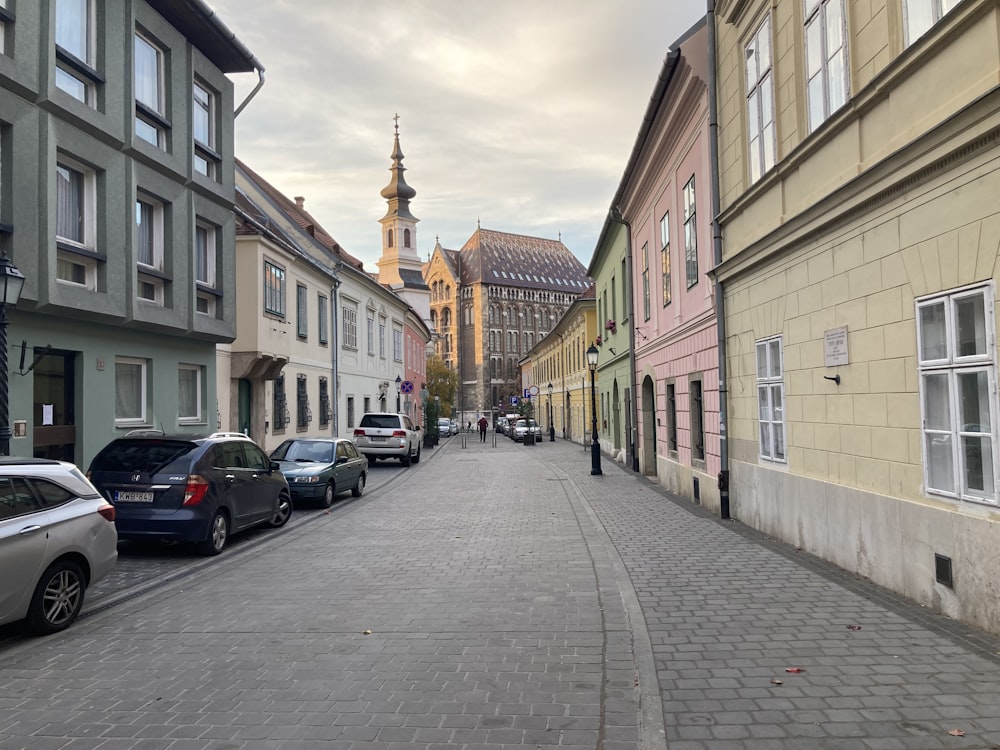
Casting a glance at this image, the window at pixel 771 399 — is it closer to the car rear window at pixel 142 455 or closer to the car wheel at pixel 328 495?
the car rear window at pixel 142 455

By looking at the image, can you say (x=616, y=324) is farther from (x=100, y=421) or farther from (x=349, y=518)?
(x=100, y=421)

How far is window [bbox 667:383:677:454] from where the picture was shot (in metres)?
17.1

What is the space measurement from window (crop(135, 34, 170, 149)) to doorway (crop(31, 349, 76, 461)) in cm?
432

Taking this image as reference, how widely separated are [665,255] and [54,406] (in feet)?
40.9

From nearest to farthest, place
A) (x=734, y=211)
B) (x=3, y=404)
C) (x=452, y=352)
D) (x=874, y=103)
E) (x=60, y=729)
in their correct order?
(x=60, y=729) < (x=874, y=103) < (x=3, y=404) < (x=734, y=211) < (x=452, y=352)

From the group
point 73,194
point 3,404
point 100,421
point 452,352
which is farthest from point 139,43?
point 452,352

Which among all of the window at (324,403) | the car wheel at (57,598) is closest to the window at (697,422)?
the car wheel at (57,598)

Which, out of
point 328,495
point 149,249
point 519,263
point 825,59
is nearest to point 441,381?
point 519,263

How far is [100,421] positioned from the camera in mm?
12484

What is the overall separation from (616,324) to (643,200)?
649cm

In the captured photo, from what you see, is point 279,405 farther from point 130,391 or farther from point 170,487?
point 170,487

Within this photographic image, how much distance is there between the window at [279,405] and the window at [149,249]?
734cm

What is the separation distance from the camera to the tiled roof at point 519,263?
120 metres

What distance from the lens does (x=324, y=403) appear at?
87.5 ft
